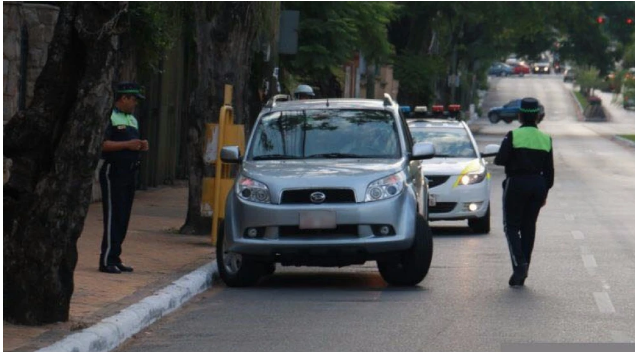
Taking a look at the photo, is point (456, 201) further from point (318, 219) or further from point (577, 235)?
point (318, 219)

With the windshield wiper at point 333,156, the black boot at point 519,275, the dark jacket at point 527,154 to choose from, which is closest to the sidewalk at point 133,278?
the windshield wiper at point 333,156

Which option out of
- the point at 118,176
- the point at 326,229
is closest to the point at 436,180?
the point at 326,229

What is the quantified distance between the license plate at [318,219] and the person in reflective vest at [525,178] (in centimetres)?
186

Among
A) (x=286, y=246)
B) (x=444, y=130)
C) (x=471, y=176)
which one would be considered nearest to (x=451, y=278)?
(x=286, y=246)

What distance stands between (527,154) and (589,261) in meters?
2.88

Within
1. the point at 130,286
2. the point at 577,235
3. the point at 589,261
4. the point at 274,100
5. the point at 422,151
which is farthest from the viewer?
the point at 577,235

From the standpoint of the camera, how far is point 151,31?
24.0m

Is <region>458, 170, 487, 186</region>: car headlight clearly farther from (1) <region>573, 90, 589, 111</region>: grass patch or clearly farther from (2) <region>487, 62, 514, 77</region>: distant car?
(2) <region>487, 62, 514, 77</region>: distant car

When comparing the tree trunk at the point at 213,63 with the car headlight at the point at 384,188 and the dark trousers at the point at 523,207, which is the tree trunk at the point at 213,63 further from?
the dark trousers at the point at 523,207

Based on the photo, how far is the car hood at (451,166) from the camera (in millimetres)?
21109

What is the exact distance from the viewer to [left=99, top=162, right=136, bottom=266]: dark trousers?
1425cm

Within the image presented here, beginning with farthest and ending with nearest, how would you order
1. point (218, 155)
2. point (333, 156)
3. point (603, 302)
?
point (218, 155)
point (333, 156)
point (603, 302)

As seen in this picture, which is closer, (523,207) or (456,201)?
(523,207)

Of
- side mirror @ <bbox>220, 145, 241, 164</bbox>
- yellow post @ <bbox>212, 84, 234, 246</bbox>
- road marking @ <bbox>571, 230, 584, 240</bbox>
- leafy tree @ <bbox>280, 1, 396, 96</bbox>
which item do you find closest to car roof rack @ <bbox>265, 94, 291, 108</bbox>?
yellow post @ <bbox>212, 84, 234, 246</bbox>
